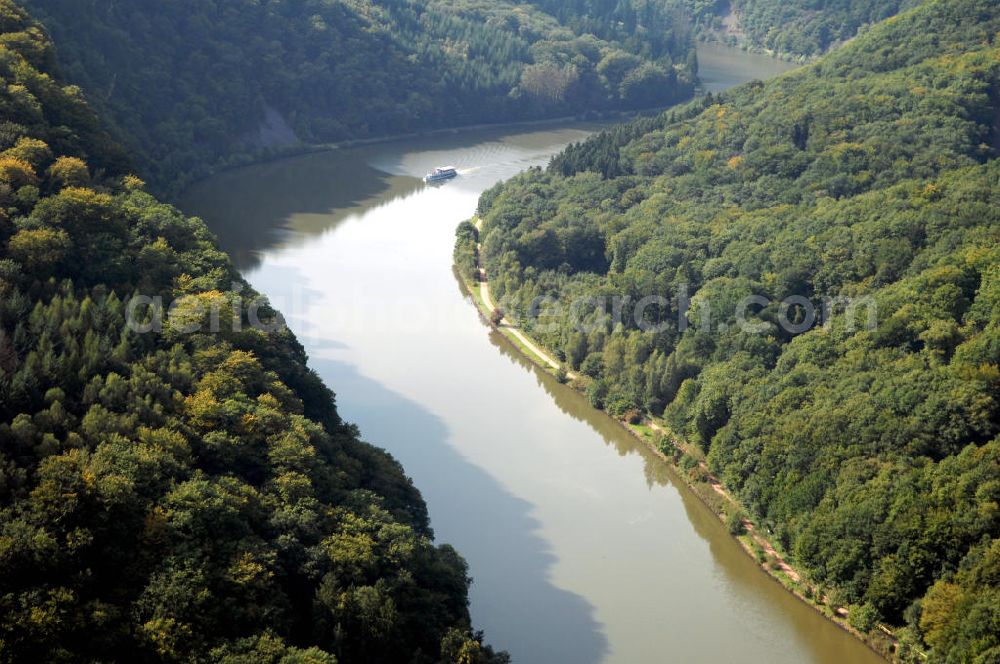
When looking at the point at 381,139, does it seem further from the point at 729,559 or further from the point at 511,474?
the point at 729,559

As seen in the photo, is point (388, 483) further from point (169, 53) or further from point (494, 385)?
point (169, 53)

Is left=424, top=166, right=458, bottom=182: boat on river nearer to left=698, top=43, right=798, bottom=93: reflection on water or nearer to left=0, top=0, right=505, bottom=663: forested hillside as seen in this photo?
left=0, top=0, right=505, bottom=663: forested hillside

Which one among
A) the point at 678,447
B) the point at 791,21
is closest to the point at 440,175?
the point at 678,447

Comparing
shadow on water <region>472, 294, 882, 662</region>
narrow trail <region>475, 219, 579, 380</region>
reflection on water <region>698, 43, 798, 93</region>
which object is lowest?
shadow on water <region>472, 294, 882, 662</region>

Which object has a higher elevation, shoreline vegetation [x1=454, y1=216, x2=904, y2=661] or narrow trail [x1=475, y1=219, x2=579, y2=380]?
narrow trail [x1=475, y1=219, x2=579, y2=380]

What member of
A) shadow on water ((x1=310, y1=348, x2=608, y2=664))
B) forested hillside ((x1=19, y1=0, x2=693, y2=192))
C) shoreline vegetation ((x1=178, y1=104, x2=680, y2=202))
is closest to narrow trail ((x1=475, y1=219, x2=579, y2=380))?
shadow on water ((x1=310, y1=348, x2=608, y2=664))
